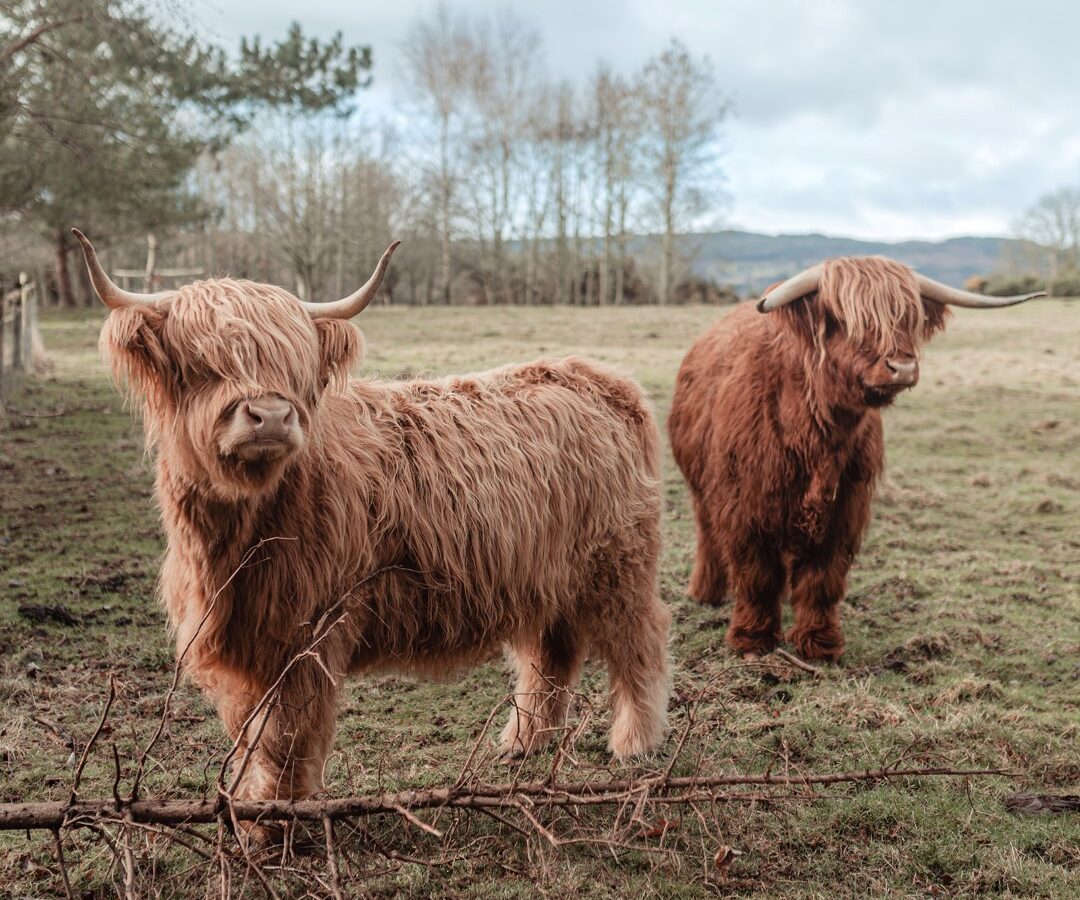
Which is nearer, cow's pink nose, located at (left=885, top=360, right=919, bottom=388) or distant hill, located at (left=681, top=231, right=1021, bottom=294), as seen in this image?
cow's pink nose, located at (left=885, top=360, right=919, bottom=388)

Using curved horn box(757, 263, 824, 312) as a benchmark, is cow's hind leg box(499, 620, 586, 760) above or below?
below

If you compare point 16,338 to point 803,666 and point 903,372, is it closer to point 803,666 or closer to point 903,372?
point 803,666

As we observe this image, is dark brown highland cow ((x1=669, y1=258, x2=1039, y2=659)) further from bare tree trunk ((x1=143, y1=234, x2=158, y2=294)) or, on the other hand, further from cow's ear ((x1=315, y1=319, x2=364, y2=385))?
bare tree trunk ((x1=143, y1=234, x2=158, y2=294))

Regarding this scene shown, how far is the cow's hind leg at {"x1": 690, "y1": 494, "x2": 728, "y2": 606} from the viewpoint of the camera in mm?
4906

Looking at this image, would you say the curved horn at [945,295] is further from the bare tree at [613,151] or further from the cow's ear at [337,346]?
the bare tree at [613,151]

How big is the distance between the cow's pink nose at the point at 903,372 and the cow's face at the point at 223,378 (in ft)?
7.70

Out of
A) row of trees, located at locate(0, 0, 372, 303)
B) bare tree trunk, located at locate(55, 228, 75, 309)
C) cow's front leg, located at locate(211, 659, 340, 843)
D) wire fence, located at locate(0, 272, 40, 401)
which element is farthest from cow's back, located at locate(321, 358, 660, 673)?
bare tree trunk, located at locate(55, 228, 75, 309)

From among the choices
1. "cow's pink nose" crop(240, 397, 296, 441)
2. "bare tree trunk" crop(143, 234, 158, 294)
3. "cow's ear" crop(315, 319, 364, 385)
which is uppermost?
"bare tree trunk" crop(143, 234, 158, 294)

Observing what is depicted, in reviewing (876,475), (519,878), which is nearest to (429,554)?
(519,878)

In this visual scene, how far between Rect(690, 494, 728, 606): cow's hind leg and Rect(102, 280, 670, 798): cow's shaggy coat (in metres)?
1.45

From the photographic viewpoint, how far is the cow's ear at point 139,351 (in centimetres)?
243

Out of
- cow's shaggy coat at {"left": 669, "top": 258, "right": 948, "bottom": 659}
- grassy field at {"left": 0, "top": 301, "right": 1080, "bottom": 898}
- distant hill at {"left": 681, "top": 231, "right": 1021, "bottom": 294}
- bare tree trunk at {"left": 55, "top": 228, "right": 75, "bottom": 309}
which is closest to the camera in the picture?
grassy field at {"left": 0, "top": 301, "right": 1080, "bottom": 898}

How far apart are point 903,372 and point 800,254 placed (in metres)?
108

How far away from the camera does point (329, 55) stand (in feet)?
39.5
